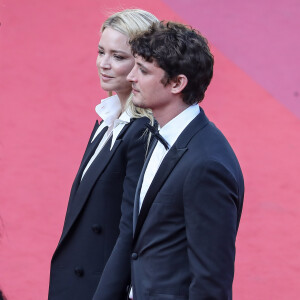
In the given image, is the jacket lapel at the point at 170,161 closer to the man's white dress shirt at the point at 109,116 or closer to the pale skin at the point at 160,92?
the pale skin at the point at 160,92

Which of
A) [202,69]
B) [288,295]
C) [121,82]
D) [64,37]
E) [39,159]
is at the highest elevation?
[202,69]

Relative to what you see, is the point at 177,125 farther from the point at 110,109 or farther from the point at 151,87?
the point at 110,109

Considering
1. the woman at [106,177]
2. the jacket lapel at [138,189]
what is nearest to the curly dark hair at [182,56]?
the jacket lapel at [138,189]

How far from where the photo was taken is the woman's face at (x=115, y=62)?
263 centimetres

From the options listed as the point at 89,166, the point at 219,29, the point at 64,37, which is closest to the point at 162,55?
the point at 89,166

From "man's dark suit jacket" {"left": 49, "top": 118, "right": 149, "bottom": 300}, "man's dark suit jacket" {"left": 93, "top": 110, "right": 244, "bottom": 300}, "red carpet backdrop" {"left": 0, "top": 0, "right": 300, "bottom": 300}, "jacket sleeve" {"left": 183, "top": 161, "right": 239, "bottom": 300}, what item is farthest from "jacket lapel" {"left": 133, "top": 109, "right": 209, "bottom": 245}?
"red carpet backdrop" {"left": 0, "top": 0, "right": 300, "bottom": 300}

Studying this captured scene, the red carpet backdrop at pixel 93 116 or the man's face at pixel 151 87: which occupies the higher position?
the man's face at pixel 151 87

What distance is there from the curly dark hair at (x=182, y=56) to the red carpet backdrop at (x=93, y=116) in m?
1.63

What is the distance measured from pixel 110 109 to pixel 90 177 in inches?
10.8

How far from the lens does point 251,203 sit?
3.89 meters

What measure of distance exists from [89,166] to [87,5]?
1680mm

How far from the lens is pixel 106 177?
99.8 inches

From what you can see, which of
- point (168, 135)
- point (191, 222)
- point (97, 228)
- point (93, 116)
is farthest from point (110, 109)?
point (93, 116)

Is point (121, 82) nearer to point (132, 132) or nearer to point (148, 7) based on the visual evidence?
point (132, 132)
